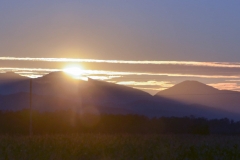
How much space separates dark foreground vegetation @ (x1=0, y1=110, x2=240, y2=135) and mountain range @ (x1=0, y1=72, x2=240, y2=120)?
858 inches

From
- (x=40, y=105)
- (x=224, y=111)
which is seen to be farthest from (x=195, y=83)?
(x=40, y=105)

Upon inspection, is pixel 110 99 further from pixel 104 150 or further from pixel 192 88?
pixel 104 150

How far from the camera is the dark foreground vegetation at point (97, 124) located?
47625mm

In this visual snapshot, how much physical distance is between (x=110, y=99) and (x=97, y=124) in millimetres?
48910

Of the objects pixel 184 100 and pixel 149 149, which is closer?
pixel 149 149

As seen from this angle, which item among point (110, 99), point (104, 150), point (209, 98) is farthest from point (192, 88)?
point (104, 150)

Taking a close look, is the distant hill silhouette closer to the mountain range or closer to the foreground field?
the mountain range

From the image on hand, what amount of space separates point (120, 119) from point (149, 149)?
1191 inches

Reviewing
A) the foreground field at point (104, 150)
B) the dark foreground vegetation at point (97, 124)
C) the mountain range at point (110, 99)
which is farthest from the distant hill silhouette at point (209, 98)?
the foreground field at point (104, 150)

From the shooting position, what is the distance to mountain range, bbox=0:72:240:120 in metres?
85.5

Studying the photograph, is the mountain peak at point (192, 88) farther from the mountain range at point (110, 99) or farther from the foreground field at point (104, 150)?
the foreground field at point (104, 150)

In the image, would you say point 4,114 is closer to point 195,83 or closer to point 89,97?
point 89,97

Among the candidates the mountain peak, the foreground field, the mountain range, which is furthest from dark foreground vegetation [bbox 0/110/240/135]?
the mountain peak

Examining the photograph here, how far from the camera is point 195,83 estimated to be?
105375 millimetres
